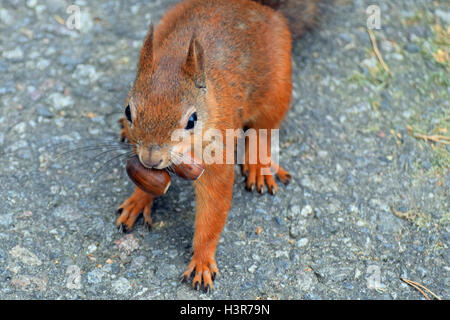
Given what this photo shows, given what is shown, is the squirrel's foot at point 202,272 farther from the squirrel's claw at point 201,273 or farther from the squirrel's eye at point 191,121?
the squirrel's eye at point 191,121

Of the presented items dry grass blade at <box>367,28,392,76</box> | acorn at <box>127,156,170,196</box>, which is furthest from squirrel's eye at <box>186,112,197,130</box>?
dry grass blade at <box>367,28,392,76</box>

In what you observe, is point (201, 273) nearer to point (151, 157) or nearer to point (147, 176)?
point (147, 176)

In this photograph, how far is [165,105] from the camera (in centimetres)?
209

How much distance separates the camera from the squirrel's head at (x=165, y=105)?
2.08 m

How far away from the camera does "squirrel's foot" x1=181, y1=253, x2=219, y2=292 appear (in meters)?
2.43

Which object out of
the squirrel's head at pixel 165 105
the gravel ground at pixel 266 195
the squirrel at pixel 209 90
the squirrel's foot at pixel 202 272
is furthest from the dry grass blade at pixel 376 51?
the squirrel's foot at pixel 202 272

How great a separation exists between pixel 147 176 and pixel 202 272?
1.67 ft

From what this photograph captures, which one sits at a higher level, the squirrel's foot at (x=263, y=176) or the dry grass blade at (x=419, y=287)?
the squirrel's foot at (x=263, y=176)

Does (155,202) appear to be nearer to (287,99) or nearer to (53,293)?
(53,293)

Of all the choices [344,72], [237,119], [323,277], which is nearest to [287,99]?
[237,119]

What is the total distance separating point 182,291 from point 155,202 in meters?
0.52

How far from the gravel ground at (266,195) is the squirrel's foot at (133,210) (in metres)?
0.04

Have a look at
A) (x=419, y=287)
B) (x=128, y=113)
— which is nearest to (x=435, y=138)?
(x=419, y=287)

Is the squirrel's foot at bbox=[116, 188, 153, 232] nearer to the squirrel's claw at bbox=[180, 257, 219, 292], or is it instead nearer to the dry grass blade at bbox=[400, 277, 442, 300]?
the squirrel's claw at bbox=[180, 257, 219, 292]
